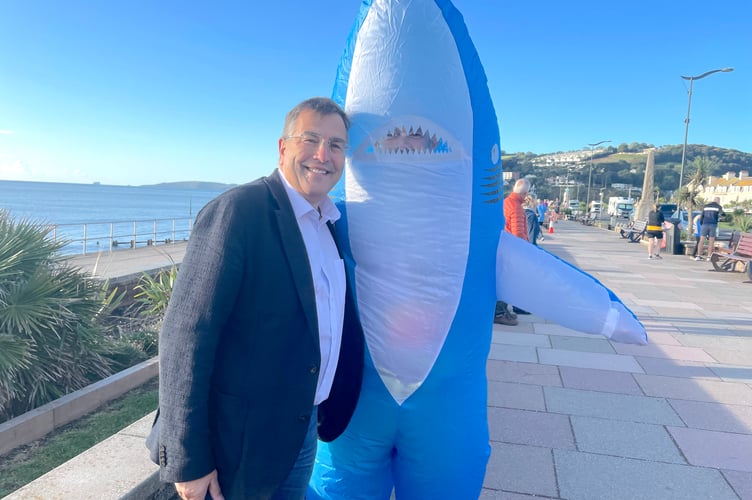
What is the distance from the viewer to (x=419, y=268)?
1.89 m

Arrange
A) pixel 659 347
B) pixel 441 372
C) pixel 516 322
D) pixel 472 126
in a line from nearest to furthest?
pixel 441 372 → pixel 472 126 → pixel 659 347 → pixel 516 322

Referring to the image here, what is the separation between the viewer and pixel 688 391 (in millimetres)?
4137

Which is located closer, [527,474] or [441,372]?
[441,372]

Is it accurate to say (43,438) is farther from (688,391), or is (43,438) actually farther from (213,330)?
(688,391)

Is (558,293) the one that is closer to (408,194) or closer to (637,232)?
(408,194)

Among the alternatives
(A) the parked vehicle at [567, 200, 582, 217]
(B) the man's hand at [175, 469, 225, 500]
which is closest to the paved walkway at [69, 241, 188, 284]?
(B) the man's hand at [175, 469, 225, 500]

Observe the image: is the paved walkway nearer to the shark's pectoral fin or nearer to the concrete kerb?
the concrete kerb

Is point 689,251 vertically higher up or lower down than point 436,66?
lower down

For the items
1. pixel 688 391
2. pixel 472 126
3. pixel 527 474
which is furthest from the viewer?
pixel 688 391

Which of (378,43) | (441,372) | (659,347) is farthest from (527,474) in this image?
(659,347)

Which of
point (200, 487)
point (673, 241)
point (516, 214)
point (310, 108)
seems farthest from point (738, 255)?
point (200, 487)

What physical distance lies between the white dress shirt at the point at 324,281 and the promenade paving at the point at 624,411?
105cm

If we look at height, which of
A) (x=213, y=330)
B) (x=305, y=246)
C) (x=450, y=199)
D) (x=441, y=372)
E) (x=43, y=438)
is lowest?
(x=43, y=438)

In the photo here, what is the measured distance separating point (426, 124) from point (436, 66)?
0.26 metres
